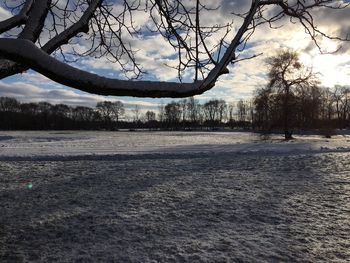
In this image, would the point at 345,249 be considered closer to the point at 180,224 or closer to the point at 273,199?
the point at 180,224

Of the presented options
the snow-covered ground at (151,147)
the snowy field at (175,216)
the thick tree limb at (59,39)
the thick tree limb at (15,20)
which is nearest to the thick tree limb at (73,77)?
the thick tree limb at (15,20)

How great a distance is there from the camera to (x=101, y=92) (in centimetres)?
334

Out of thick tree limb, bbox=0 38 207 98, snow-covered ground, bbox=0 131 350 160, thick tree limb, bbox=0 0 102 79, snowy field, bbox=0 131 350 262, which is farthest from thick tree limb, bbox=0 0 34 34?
snow-covered ground, bbox=0 131 350 160

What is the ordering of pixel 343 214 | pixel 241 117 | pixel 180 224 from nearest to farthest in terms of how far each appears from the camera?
pixel 180 224 → pixel 343 214 → pixel 241 117

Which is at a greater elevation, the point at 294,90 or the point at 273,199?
the point at 294,90

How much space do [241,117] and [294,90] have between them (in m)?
100

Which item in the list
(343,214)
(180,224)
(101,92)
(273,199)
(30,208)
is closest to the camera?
(101,92)

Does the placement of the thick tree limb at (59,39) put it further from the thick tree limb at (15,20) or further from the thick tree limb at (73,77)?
the thick tree limb at (73,77)

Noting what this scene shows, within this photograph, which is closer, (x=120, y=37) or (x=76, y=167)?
(x=120, y=37)

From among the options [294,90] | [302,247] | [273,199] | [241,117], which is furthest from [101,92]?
[241,117]

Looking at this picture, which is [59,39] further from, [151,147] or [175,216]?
[151,147]

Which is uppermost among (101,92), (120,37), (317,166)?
(120,37)

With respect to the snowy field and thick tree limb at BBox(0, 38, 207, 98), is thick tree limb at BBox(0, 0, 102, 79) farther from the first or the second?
the snowy field

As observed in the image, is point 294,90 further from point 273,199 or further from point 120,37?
point 120,37
